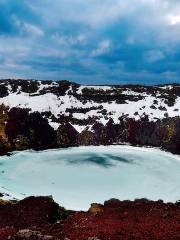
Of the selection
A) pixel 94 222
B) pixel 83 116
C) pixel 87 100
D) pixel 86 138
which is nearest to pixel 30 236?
pixel 94 222

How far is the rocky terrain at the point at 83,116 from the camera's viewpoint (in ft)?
222

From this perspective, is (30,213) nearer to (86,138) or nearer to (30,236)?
(30,236)

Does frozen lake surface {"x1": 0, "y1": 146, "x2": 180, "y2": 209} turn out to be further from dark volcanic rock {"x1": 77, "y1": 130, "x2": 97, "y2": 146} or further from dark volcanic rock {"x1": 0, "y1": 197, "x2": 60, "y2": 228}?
dark volcanic rock {"x1": 0, "y1": 197, "x2": 60, "y2": 228}

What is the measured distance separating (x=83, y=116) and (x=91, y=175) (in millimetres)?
29305

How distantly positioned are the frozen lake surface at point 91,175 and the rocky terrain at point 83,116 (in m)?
5.95

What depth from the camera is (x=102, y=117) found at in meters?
75.0

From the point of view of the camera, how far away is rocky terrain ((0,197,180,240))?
19438 millimetres

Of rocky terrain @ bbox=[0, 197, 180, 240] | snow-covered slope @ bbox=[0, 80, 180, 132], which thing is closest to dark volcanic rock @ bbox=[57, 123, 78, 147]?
snow-covered slope @ bbox=[0, 80, 180, 132]

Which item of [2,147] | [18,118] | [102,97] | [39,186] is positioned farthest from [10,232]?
[102,97]

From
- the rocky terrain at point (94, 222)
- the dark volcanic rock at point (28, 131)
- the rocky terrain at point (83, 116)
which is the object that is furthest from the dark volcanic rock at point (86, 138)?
the rocky terrain at point (94, 222)

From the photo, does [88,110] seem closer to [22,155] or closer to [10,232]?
Answer: [22,155]

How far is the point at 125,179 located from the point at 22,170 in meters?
11.2

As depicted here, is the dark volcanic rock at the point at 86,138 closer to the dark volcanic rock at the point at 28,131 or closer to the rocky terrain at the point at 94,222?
the dark volcanic rock at the point at 28,131

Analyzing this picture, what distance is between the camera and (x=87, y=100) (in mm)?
82250
